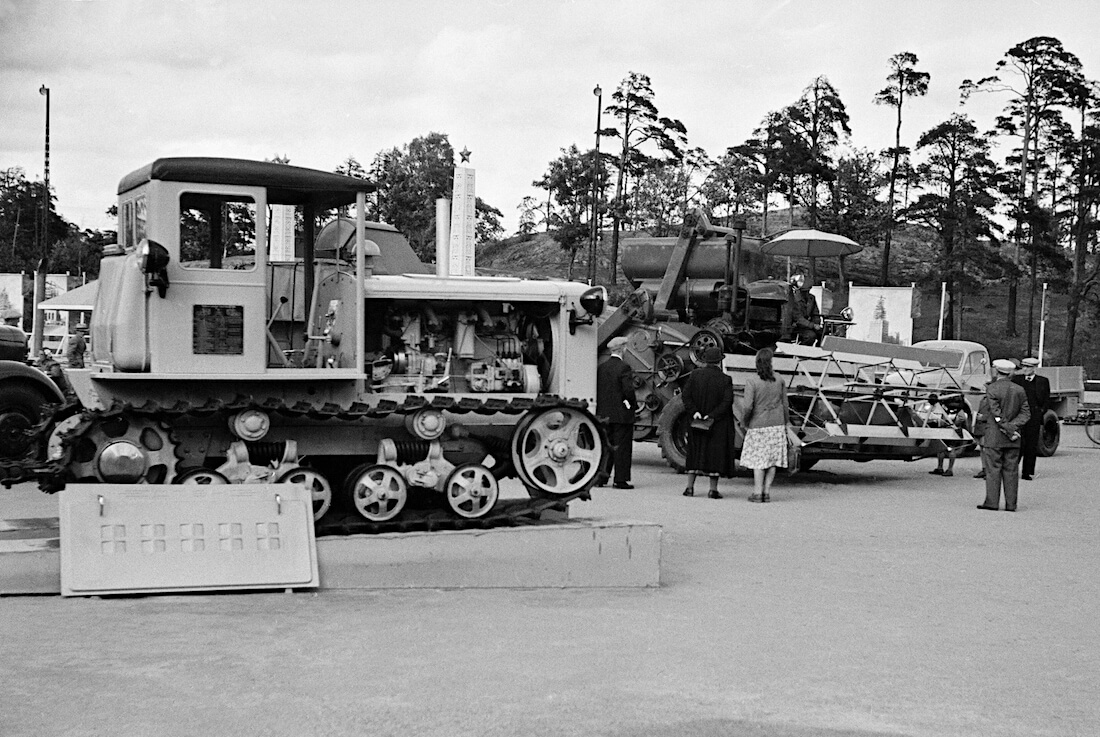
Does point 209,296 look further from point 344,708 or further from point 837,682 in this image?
point 837,682

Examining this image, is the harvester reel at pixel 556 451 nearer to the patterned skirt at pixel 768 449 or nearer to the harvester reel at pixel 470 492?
the harvester reel at pixel 470 492

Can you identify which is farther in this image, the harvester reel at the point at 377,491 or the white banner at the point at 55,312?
the white banner at the point at 55,312

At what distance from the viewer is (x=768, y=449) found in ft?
48.3

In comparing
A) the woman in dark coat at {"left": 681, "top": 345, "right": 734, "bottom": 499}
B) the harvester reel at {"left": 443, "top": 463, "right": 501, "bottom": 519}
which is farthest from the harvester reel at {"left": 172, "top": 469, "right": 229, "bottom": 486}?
the woman in dark coat at {"left": 681, "top": 345, "right": 734, "bottom": 499}

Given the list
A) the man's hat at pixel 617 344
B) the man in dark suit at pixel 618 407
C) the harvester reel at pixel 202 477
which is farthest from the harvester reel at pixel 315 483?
the man's hat at pixel 617 344

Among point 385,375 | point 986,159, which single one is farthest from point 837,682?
point 986,159

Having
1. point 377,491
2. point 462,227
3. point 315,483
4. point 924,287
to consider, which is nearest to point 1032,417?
point 462,227

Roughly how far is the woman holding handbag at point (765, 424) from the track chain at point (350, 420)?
4938 mm

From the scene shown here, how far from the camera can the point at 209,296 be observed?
9195 mm

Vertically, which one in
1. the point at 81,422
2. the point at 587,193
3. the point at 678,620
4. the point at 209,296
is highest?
the point at 587,193

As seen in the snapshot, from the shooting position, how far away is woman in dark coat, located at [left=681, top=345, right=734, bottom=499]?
14953 millimetres

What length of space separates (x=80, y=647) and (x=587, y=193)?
56581mm

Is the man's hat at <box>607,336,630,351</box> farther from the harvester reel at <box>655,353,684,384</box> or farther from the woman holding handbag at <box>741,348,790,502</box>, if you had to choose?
the woman holding handbag at <box>741,348,790,502</box>

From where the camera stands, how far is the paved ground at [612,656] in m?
5.65
